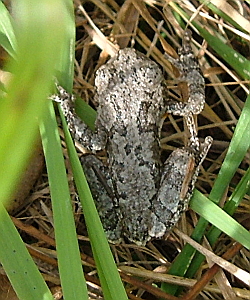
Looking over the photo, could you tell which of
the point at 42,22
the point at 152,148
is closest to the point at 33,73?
the point at 42,22

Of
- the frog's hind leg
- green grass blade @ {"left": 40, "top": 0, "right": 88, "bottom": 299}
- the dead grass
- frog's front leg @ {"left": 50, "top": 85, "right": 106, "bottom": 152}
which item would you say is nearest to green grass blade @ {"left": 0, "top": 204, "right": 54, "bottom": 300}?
green grass blade @ {"left": 40, "top": 0, "right": 88, "bottom": 299}

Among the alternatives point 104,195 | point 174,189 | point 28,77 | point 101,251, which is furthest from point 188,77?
point 28,77

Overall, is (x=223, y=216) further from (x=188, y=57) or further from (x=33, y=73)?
(x=33, y=73)

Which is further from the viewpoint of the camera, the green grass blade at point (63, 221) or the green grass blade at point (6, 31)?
the green grass blade at point (6, 31)

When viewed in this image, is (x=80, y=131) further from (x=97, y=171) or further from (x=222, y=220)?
(x=222, y=220)

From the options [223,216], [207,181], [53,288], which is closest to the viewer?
[223,216]

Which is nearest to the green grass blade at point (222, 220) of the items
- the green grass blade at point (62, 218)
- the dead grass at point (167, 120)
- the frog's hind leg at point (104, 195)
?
the dead grass at point (167, 120)

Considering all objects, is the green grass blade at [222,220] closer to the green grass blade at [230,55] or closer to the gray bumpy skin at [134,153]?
the gray bumpy skin at [134,153]
